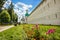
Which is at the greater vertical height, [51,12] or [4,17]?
[51,12]

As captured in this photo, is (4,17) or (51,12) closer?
(51,12)

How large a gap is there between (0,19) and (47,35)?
51.8 m

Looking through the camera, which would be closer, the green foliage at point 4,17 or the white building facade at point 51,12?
the white building facade at point 51,12

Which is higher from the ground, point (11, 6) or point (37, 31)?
point (11, 6)

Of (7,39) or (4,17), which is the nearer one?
(7,39)

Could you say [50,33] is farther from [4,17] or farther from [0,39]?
[4,17]

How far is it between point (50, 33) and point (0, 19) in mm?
51908

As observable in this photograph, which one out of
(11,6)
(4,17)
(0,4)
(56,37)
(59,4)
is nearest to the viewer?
(56,37)

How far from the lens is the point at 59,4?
11.9m

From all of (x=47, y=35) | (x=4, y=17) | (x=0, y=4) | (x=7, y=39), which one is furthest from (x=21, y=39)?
(x=4, y=17)

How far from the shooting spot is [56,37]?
457 cm

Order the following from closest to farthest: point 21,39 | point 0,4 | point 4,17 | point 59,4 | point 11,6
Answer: point 21,39 → point 59,4 → point 0,4 → point 4,17 → point 11,6

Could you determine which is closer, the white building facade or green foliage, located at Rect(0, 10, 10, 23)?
the white building facade

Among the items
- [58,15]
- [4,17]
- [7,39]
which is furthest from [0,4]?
[7,39]
